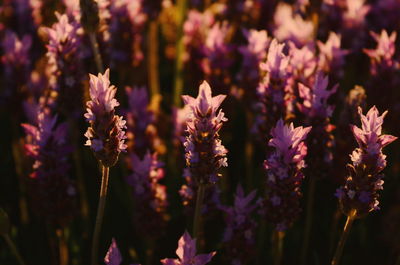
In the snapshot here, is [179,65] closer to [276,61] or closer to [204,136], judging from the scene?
[276,61]

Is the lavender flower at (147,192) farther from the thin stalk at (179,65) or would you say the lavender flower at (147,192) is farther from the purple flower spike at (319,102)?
the thin stalk at (179,65)

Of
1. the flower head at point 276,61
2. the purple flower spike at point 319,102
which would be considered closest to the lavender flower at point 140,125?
the flower head at point 276,61

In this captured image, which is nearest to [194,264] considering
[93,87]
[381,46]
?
[93,87]

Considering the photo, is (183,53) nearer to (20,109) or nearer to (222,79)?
(222,79)

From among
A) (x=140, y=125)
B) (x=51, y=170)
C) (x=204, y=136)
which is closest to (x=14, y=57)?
(x=140, y=125)

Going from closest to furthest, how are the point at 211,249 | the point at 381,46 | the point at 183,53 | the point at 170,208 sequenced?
the point at 381,46
the point at 211,249
the point at 170,208
the point at 183,53

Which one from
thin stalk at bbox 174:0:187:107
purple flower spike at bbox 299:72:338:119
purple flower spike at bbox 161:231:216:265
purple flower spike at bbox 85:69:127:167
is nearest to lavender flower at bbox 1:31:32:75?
thin stalk at bbox 174:0:187:107

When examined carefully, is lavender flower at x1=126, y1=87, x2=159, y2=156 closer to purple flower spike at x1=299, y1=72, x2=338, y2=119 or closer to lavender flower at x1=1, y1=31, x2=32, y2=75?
lavender flower at x1=1, y1=31, x2=32, y2=75
